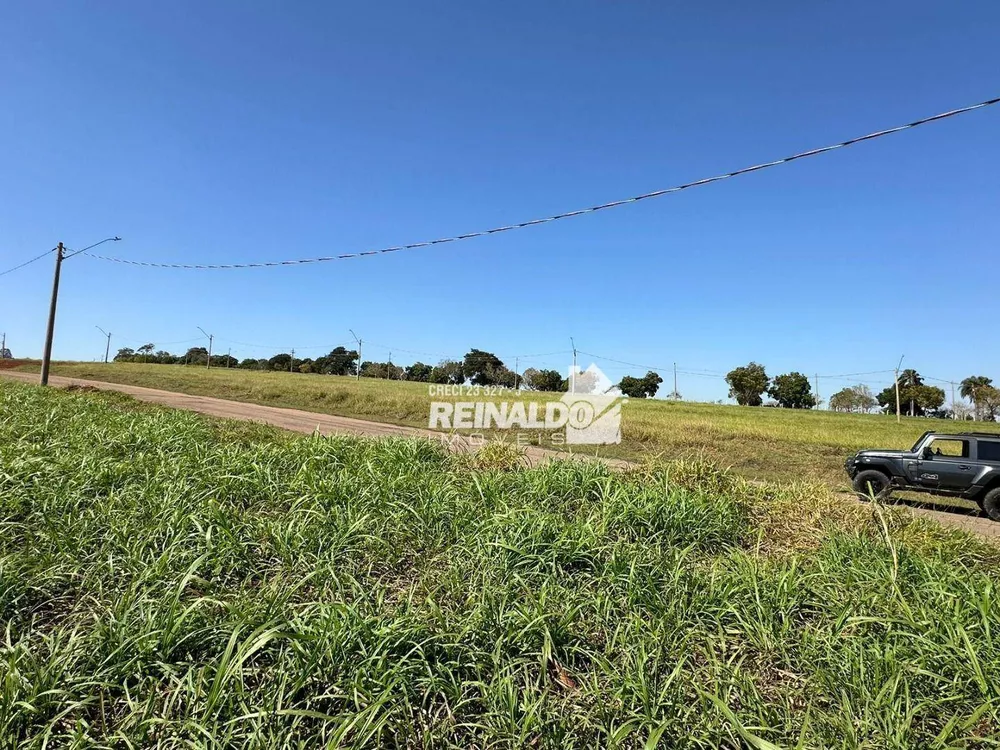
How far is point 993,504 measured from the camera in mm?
8445

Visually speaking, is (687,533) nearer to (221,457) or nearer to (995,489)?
(221,457)

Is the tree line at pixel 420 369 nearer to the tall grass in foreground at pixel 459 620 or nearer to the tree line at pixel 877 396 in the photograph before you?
the tree line at pixel 877 396

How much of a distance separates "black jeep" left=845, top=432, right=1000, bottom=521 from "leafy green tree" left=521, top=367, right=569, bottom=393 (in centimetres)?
7314

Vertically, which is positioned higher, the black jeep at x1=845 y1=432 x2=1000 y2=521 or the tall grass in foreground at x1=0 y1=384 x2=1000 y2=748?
the black jeep at x1=845 y1=432 x2=1000 y2=521

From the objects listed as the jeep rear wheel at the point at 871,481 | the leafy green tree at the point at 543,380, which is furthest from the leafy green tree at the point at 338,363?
the jeep rear wheel at the point at 871,481

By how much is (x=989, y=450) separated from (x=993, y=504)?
97 cm

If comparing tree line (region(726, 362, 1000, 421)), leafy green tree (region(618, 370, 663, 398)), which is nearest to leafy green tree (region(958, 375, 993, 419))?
tree line (region(726, 362, 1000, 421))

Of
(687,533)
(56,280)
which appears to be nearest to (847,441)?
(687,533)

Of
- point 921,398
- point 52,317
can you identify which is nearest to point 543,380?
point 921,398

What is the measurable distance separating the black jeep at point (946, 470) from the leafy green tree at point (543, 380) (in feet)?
240

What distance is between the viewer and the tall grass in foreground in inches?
84.3

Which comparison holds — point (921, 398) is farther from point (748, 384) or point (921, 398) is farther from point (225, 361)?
point (225, 361)

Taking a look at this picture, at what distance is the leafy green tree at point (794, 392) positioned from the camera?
8256 centimetres

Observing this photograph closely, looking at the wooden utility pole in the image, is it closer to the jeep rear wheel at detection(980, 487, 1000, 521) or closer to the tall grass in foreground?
the tall grass in foreground
